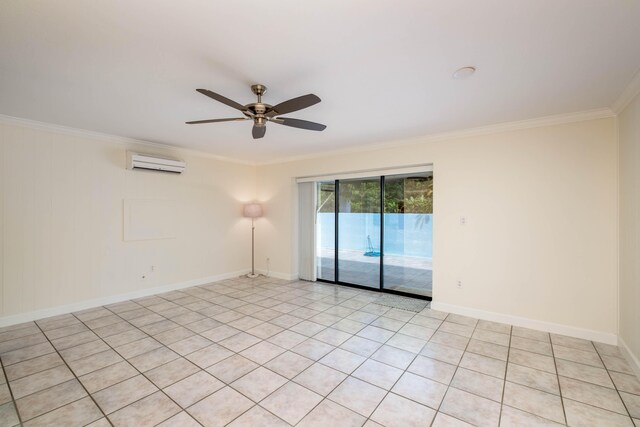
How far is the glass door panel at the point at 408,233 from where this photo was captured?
14.9ft

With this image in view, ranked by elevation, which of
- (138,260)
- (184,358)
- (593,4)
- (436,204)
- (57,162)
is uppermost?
(593,4)

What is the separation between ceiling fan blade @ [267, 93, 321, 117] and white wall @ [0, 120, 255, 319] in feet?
11.0

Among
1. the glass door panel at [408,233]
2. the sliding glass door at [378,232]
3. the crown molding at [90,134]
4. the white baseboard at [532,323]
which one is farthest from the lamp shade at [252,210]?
the white baseboard at [532,323]

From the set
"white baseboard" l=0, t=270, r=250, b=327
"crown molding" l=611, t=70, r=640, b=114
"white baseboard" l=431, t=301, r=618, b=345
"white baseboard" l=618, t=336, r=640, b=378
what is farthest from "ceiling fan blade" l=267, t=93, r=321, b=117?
"white baseboard" l=0, t=270, r=250, b=327

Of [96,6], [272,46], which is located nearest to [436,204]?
[272,46]

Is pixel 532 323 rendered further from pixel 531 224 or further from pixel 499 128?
pixel 499 128

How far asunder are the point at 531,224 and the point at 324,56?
126 inches

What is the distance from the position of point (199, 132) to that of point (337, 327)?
332cm

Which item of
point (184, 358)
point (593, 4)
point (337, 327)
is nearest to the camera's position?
point (593, 4)

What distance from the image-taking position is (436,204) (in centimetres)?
415

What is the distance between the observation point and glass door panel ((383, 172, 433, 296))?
4.53 meters

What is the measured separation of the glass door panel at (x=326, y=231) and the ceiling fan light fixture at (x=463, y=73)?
136 inches

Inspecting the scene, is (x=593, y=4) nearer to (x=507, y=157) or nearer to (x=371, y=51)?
(x=371, y=51)

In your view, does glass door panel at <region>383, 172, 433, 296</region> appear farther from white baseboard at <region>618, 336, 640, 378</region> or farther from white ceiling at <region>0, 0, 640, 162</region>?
white baseboard at <region>618, 336, 640, 378</region>
